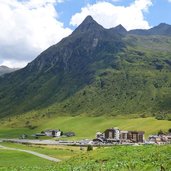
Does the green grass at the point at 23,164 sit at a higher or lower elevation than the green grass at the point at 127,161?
lower

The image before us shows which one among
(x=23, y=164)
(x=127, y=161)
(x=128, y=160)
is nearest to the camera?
(x=127, y=161)

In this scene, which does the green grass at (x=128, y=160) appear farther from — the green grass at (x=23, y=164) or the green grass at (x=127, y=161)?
the green grass at (x=23, y=164)

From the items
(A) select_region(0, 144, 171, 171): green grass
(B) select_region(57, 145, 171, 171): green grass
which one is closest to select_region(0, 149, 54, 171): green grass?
(A) select_region(0, 144, 171, 171): green grass

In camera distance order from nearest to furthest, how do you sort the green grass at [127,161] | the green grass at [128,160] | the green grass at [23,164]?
the green grass at [128,160]
the green grass at [127,161]
the green grass at [23,164]

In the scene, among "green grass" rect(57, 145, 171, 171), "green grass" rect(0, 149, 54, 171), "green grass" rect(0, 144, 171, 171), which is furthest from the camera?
"green grass" rect(0, 149, 54, 171)

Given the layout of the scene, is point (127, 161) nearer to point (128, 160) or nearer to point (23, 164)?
point (128, 160)

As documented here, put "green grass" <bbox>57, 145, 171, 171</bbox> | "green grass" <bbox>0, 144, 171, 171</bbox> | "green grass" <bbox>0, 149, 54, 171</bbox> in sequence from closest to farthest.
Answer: "green grass" <bbox>57, 145, 171, 171</bbox> → "green grass" <bbox>0, 144, 171, 171</bbox> → "green grass" <bbox>0, 149, 54, 171</bbox>

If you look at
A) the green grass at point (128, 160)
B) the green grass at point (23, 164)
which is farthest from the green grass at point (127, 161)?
the green grass at point (23, 164)

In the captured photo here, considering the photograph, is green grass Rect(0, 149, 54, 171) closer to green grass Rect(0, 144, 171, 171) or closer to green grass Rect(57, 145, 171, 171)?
green grass Rect(0, 144, 171, 171)

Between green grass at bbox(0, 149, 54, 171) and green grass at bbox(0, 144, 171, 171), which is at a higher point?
green grass at bbox(0, 144, 171, 171)

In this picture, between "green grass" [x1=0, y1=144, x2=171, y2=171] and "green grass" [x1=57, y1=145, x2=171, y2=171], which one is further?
"green grass" [x1=0, y1=144, x2=171, y2=171]

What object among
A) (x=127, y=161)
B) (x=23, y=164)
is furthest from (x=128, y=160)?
(x=23, y=164)

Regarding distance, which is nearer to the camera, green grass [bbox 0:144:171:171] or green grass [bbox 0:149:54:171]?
green grass [bbox 0:144:171:171]

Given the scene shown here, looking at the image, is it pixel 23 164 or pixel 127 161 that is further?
pixel 23 164
